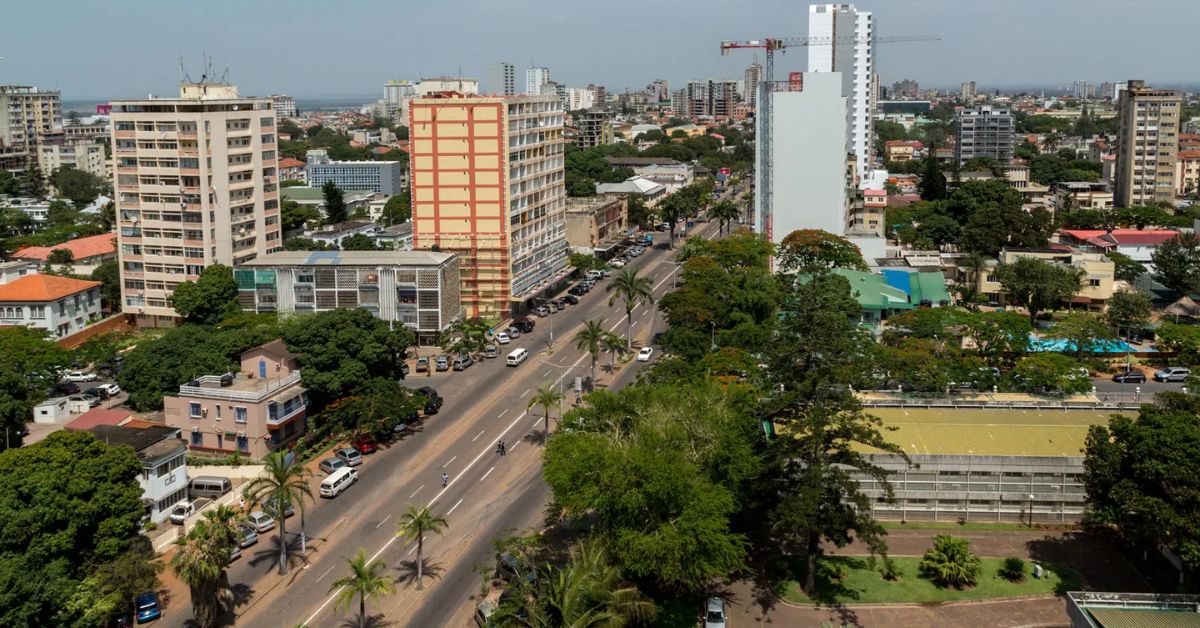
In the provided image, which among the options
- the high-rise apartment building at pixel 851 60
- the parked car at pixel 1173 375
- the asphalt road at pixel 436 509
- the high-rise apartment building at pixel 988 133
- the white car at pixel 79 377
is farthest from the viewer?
the high-rise apartment building at pixel 988 133

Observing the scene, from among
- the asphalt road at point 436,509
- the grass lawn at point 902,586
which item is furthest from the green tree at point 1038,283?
the grass lawn at point 902,586

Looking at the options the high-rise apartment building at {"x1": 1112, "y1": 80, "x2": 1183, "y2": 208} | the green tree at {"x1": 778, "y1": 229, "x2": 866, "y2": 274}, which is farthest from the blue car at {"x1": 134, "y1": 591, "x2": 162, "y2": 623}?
the high-rise apartment building at {"x1": 1112, "y1": 80, "x2": 1183, "y2": 208}

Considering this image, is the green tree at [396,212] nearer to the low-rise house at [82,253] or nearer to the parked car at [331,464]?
the low-rise house at [82,253]

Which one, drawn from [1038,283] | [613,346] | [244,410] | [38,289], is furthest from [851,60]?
[244,410]

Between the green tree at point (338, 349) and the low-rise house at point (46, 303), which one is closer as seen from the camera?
the green tree at point (338, 349)

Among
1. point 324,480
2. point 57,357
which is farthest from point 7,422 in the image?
point 324,480

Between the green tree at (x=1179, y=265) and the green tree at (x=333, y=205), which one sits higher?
the green tree at (x=333, y=205)

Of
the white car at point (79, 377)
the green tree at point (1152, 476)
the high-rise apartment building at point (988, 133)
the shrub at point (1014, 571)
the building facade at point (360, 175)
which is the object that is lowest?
the shrub at point (1014, 571)

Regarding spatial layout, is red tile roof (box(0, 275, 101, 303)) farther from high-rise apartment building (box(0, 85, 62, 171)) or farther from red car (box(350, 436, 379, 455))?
high-rise apartment building (box(0, 85, 62, 171))
